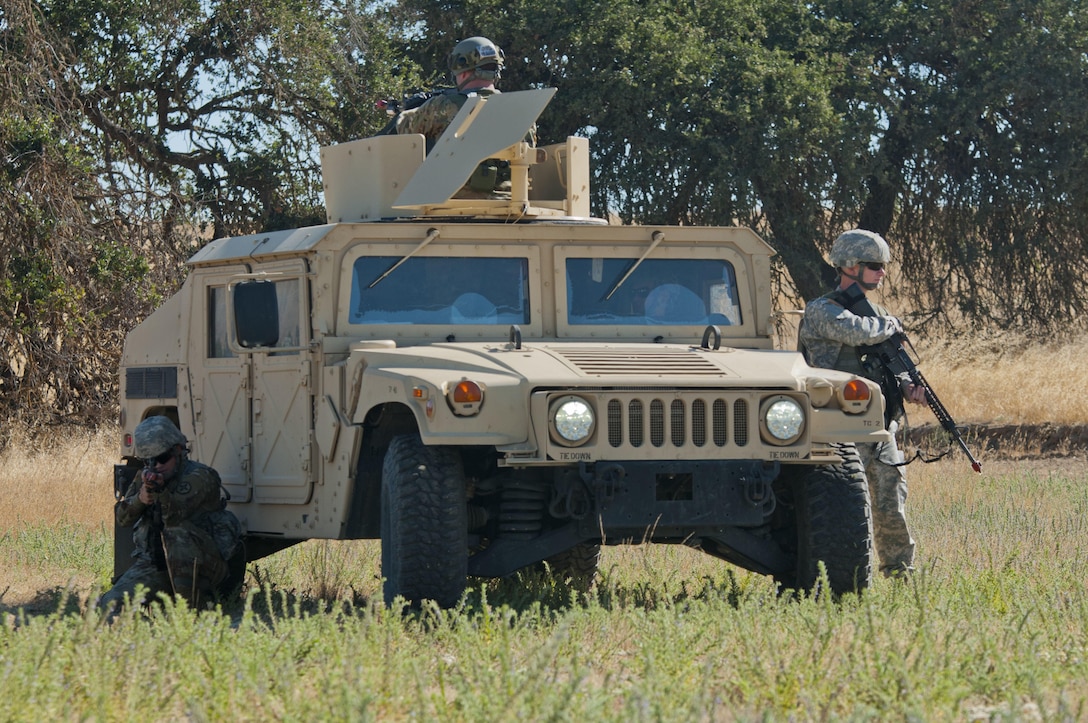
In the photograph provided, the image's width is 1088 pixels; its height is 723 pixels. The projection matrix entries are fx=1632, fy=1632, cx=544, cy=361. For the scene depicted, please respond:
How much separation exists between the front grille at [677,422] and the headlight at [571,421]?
0.08 meters

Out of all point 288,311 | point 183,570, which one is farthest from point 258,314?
point 183,570

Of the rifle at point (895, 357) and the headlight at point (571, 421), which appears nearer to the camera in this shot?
the headlight at point (571, 421)

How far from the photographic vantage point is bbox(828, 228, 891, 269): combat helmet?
24.9ft

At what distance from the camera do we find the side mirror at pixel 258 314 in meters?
6.89

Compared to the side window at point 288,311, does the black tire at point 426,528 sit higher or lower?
lower

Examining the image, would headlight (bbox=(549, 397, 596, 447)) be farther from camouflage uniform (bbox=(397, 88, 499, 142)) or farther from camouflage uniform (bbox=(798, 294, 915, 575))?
camouflage uniform (bbox=(397, 88, 499, 142))

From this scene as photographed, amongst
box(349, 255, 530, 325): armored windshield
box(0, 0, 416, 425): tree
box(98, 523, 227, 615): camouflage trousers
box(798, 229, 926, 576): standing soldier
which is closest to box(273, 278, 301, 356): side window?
box(349, 255, 530, 325): armored windshield

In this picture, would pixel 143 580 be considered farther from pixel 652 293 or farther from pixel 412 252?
pixel 652 293

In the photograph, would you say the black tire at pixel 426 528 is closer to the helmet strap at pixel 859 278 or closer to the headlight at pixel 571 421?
the headlight at pixel 571 421

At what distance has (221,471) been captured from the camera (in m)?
7.82

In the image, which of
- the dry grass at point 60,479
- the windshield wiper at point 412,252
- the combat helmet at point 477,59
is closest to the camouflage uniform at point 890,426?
the windshield wiper at point 412,252

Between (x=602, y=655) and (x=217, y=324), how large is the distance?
3.30 meters

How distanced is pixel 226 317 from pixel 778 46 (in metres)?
10.2

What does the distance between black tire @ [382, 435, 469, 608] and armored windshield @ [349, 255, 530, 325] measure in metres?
1.01
